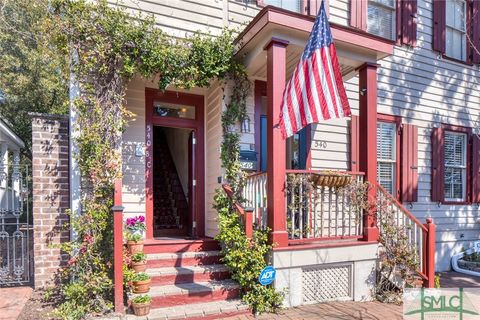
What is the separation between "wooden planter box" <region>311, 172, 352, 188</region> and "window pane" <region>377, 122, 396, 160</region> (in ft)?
8.42

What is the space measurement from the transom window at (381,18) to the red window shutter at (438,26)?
3.83ft

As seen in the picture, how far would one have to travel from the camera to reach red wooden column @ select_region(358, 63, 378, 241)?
4773 millimetres

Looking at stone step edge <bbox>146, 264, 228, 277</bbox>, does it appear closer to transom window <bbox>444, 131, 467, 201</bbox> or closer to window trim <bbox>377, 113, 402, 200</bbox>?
window trim <bbox>377, 113, 402, 200</bbox>

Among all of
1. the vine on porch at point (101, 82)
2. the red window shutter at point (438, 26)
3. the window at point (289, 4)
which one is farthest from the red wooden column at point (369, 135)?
the red window shutter at point (438, 26)

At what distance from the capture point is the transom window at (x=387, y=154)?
22.0 ft

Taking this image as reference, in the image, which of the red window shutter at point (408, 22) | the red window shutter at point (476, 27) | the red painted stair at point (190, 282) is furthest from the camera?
the red window shutter at point (476, 27)

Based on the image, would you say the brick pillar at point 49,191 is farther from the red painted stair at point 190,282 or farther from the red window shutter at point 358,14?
the red window shutter at point 358,14

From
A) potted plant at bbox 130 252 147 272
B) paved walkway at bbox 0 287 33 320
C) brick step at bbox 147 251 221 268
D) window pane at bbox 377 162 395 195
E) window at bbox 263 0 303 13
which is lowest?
paved walkway at bbox 0 287 33 320

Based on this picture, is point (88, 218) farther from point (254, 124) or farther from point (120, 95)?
point (254, 124)

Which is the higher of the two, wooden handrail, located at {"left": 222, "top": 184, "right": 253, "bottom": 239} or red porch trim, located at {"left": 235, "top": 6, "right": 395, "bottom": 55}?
red porch trim, located at {"left": 235, "top": 6, "right": 395, "bottom": 55}

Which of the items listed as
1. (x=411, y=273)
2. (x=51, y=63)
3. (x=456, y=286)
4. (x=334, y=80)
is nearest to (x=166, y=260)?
(x=334, y=80)

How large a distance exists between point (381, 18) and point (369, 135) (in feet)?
11.1

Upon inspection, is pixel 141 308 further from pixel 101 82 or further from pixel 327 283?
pixel 101 82

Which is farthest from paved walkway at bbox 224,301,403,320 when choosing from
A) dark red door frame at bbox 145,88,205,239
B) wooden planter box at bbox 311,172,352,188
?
dark red door frame at bbox 145,88,205,239
